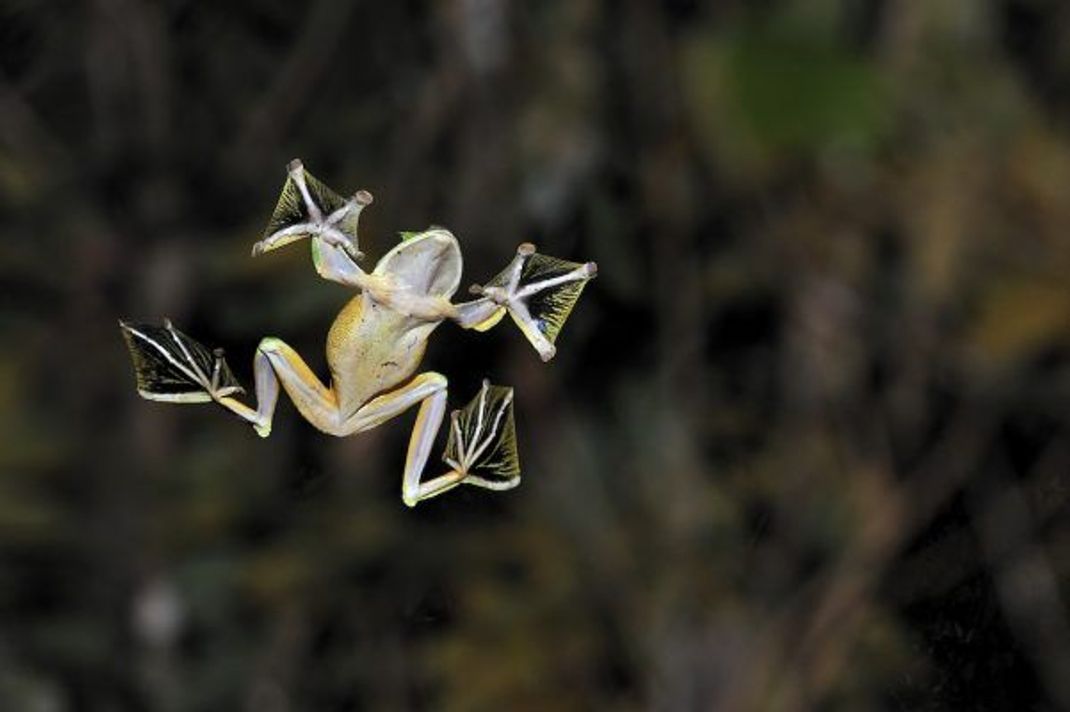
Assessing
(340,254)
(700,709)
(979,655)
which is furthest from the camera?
(700,709)

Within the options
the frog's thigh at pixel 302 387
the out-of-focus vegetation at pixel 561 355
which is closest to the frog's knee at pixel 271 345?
the frog's thigh at pixel 302 387

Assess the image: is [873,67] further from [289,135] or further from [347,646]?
[347,646]

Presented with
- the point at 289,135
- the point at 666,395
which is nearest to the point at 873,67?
the point at 666,395

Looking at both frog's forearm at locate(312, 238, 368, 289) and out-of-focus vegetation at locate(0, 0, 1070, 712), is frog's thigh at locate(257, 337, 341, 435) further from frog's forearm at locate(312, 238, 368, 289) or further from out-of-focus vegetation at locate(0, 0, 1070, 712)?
out-of-focus vegetation at locate(0, 0, 1070, 712)

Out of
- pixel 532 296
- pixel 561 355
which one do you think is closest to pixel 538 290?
pixel 532 296

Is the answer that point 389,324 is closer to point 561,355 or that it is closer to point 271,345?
point 271,345

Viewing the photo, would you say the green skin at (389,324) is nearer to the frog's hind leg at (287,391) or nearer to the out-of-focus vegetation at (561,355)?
the frog's hind leg at (287,391)
